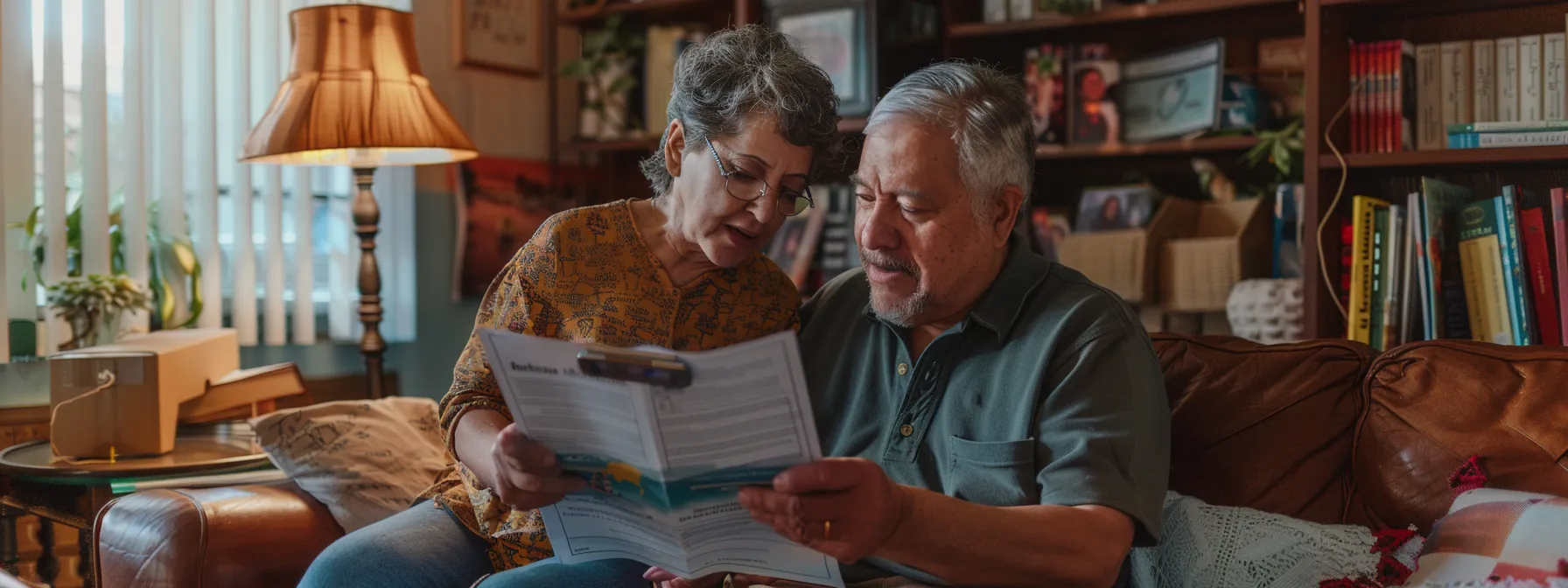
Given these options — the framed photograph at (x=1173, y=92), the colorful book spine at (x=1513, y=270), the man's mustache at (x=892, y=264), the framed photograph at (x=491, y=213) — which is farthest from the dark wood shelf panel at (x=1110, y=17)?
the man's mustache at (x=892, y=264)

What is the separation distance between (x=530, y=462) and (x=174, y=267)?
199cm

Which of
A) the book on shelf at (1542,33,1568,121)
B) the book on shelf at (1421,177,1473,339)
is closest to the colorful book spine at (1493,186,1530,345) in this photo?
the book on shelf at (1421,177,1473,339)

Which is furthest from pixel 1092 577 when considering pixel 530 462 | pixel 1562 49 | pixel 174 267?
pixel 174 267

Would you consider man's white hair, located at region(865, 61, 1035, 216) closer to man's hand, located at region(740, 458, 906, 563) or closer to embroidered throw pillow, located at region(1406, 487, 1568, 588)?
man's hand, located at region(740, 458, 906, 563)

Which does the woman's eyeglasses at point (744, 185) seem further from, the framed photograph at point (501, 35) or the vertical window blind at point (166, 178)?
the framed photograph at point (501, 35)

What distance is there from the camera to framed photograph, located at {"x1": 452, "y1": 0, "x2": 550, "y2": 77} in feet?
10.9

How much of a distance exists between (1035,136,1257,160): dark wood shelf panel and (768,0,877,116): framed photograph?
17.6 inches

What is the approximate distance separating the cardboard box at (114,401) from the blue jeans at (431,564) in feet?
2.38

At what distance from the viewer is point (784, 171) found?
4.91ft

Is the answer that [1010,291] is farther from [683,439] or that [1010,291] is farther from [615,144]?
[615,144]

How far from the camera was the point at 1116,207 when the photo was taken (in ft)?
9.45

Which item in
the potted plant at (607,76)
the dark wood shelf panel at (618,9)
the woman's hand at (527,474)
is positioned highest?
the dark wood shelf panel at (618,9)

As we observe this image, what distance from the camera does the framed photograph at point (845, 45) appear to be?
291 cm

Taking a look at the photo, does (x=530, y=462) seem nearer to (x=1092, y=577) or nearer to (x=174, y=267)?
(x=1092, y=577)
